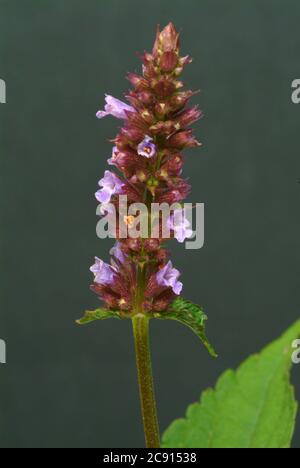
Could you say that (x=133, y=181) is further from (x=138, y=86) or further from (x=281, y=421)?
(x=281, y=421)

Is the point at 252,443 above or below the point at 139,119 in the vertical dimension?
below

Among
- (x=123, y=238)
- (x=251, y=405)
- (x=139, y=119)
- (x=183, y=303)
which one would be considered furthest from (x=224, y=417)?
(x=139, y=119)

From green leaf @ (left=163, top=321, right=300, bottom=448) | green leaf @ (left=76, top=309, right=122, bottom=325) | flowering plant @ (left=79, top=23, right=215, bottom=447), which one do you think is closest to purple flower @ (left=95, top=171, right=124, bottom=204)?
flowering plant @ (left=79, top=23, right=215, bottom=447)

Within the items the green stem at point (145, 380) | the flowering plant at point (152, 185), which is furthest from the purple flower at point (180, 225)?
the green stem at point (145, 380)

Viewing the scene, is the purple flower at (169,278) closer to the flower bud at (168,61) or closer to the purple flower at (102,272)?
the purple flower at (102,272)
